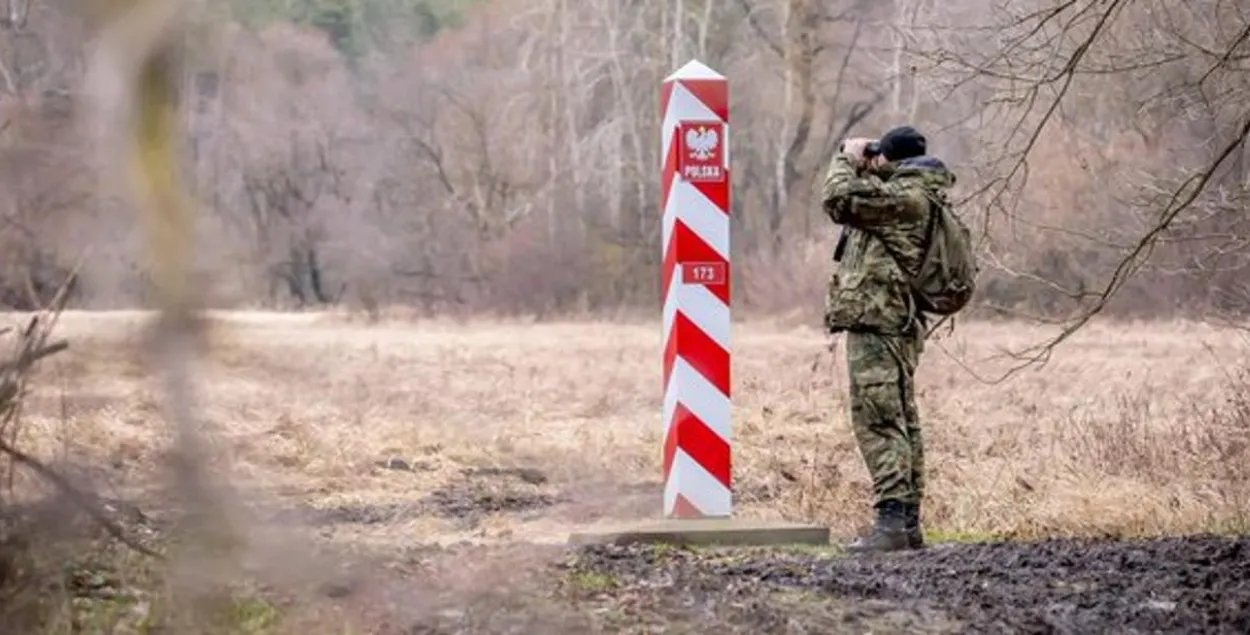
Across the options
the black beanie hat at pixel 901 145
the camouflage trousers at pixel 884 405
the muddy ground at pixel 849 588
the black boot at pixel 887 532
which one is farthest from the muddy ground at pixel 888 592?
the black beanie hat at pixel 901 145

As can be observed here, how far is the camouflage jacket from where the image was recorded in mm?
7172

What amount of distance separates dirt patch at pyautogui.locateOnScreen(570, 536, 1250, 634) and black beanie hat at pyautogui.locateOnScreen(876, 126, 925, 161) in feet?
5.41

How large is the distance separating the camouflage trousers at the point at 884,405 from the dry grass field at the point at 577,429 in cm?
100

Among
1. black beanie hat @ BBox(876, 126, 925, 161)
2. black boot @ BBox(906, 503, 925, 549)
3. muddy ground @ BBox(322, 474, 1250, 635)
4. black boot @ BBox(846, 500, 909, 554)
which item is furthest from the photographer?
black beanie hat @ BBox(876, 126, 925, 161)

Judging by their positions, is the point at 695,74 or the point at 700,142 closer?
the point at 700,142

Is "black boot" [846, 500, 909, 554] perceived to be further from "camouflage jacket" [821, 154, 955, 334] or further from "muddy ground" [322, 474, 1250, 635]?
"camouflage jacket" [821, 154, 955, 334]

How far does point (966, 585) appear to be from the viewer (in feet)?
18.7

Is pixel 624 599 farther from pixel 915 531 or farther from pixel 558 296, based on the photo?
pixel 558 296

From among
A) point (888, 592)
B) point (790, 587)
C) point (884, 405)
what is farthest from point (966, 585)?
point (884, 405)

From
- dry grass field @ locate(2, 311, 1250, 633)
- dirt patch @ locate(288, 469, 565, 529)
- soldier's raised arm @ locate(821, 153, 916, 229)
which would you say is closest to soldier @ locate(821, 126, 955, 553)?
soldier's raised arm @ locate(821, 153, 916, 229)

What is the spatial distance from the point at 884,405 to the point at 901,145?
107 cm

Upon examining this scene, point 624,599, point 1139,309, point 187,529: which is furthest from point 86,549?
point 1139,309

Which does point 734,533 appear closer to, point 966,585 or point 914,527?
point 914,527

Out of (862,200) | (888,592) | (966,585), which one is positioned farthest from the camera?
(862,200)
